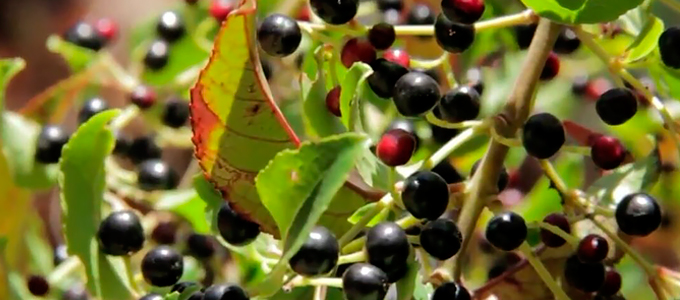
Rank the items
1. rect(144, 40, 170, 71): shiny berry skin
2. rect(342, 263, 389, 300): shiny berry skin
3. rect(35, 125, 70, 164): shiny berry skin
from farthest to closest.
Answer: rect(144, 40, 170, 71): shiny berry skin
rect(35, 125, 70, 164): shiny berry skin
rect(342, 263, 389, 300): shiny berry skin

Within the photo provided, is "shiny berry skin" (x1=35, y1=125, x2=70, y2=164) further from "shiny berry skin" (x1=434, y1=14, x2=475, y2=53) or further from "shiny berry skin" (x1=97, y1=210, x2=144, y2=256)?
"shiny berry skin" (x1=434, y1=14, x2=475, y2=53)

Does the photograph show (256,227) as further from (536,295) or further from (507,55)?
(507,55)

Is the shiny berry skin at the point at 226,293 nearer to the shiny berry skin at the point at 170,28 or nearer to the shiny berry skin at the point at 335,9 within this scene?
the shiny berry skin at the point at 335,9

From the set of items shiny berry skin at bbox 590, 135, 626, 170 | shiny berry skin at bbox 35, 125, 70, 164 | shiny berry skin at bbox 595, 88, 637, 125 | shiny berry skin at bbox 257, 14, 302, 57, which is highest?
shiny berry skin at bbox 257, 14, 302, 57

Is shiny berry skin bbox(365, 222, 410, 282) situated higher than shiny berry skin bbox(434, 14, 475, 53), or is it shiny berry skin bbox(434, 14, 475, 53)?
shiny berry skin bbox(434, 14, 475, 53)

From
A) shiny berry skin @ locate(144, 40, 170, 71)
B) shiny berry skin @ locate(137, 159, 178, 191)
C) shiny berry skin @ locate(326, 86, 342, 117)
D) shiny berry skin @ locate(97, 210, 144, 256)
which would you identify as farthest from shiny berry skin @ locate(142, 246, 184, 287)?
shiny berry skin @ locate(144, 40, 170, 71)

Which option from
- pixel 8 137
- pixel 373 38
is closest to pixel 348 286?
pixel 373 38

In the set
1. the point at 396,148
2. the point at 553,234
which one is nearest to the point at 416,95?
the point at 396,148

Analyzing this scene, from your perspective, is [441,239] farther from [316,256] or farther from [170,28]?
[170,28]
